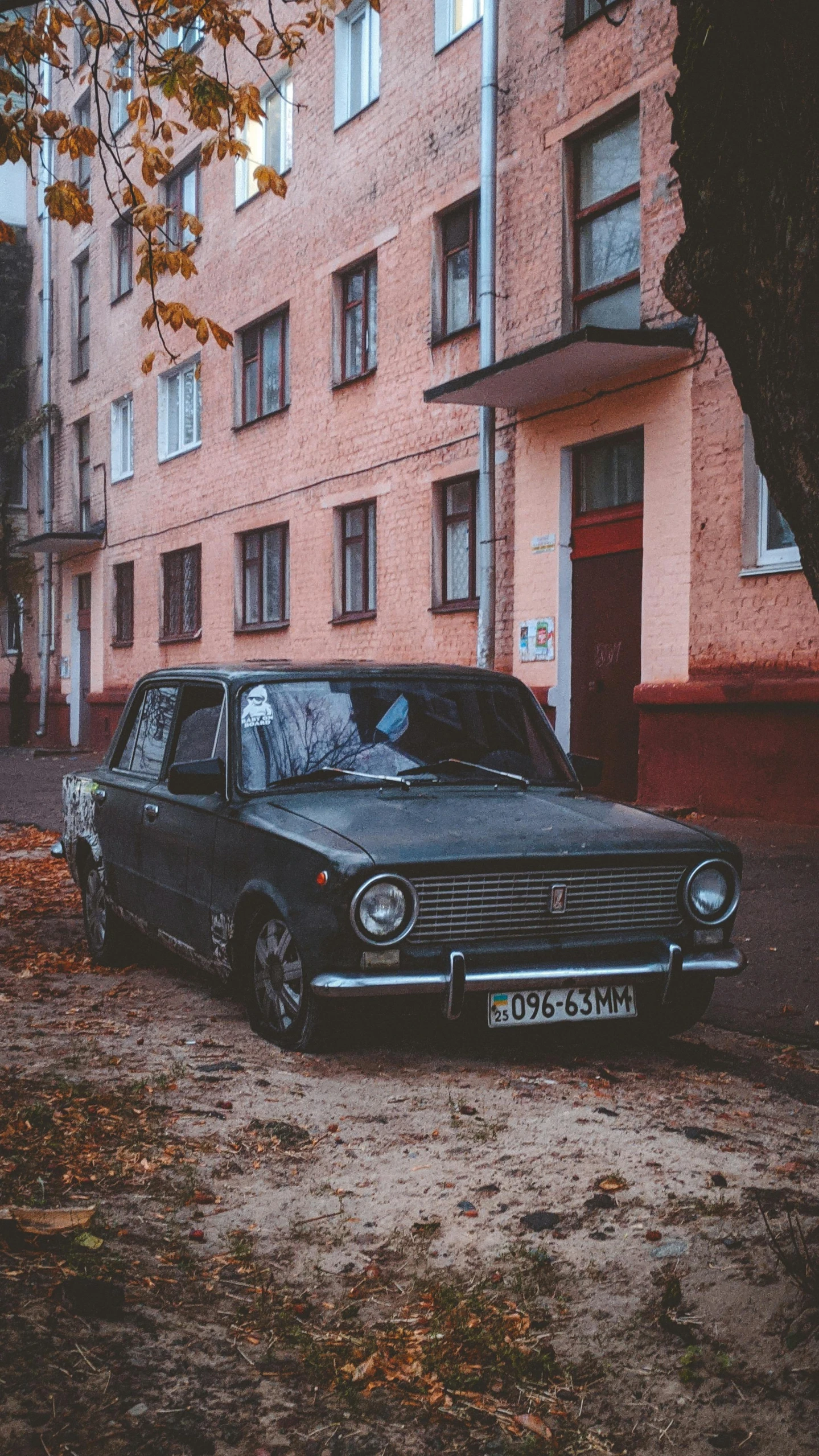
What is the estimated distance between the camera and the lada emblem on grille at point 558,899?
201 inches

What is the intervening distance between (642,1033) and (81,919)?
14.8 feet

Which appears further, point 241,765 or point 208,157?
point 208,157

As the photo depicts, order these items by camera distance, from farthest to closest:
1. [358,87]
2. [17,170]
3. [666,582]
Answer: [17,170] → [358,87] → [666,582]

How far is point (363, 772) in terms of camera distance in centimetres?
580

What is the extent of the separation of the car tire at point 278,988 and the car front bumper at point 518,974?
0.28 meters

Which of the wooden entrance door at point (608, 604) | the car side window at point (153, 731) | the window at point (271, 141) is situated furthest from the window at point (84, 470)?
the car side window at point (153, 731)

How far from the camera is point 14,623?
33.3 metres

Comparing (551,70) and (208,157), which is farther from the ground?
(551,70)

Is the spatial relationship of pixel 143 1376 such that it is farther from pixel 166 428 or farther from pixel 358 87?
pixel 166 428

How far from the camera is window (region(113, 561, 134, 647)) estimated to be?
27.5 m

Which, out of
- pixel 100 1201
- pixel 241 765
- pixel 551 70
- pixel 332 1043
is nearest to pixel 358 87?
pixel 551 70

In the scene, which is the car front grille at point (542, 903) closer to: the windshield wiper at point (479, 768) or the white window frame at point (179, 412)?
the windshield wiper at point (479, 768)

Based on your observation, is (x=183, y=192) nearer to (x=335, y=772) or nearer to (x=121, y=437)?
(x=121, y=437)

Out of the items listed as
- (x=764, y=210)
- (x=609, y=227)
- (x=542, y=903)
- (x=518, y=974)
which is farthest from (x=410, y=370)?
(x=764, y=210)
